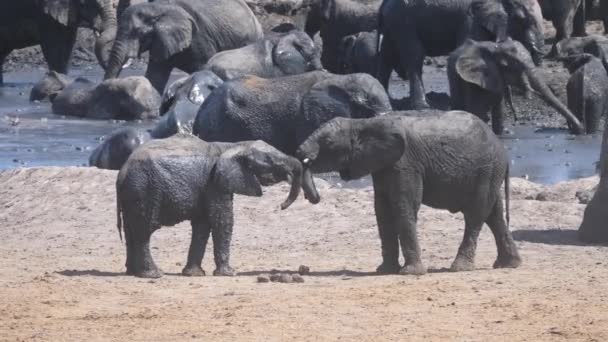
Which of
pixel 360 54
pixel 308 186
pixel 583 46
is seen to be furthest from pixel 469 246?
pixel 360 54

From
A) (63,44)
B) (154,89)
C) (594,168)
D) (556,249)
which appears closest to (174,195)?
(556,249)

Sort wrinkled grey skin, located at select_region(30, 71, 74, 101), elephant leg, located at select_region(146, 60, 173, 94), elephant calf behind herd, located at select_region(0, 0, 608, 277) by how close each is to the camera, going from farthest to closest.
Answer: wrinkled grey skin, located at select_region(30, 71, 74, 101) < elephant leg, located at select_region(146, 60, 173, 94) < elephant calf behind herd, located at select_region(0, 0, 608, 277)

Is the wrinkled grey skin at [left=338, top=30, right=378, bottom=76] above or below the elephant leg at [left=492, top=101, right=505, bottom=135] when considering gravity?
below

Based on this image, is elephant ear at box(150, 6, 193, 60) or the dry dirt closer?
the dry dirt

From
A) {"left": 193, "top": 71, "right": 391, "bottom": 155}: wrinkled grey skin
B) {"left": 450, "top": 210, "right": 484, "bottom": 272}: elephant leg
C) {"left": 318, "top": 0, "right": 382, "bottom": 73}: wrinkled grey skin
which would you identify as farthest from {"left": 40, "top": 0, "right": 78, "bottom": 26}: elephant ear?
{"left": 450, "top": 210, "right": 484, "bottom": 272}: elephant leg

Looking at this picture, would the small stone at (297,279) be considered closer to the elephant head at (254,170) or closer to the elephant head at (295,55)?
the elephant head at (254,170)

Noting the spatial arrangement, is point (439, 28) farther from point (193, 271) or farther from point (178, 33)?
point (193, 271)

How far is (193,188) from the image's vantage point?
35.1 feet

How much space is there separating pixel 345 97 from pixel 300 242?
3582 mm

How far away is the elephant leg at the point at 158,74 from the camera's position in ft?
75.9

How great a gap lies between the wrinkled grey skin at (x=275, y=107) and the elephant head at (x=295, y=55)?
9.13ft

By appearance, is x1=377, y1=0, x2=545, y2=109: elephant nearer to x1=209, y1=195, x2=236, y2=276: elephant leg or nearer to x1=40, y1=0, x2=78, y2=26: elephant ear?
x1=40, y1=0, x2=78, y2=26: elephant ear

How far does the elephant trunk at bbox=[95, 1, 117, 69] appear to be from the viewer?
25.4 m

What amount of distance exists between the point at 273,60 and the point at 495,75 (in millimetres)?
2566
